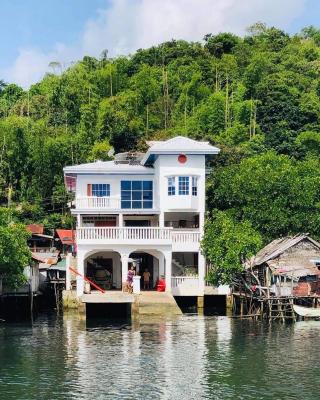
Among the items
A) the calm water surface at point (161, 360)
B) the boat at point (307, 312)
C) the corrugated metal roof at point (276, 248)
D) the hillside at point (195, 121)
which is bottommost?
the calm water surface at point (161, 360)

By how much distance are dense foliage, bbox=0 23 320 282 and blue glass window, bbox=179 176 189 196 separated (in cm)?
294

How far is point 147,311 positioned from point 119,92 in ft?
163

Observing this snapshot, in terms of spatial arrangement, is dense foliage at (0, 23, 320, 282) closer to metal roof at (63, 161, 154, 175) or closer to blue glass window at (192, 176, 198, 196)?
blue glass window at (192, 176, 198, 196)

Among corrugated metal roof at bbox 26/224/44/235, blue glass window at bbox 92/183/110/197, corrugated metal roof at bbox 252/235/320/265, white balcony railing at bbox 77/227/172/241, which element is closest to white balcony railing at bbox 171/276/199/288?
white balcony railing at bbox 77/227/172/241

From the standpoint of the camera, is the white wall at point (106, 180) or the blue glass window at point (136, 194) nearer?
the white wall at point (106, 180)

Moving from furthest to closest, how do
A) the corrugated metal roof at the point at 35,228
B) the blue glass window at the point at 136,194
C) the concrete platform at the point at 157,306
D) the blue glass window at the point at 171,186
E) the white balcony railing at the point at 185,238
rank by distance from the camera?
the corrugated metal roof at the point at 35,228
the blue glass window at the point at 136,194
the blue glass window at the point at 171,186
the white balcony railing at the point at 185,238
the concrete platform at the point at 157,306

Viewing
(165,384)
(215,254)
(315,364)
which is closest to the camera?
(165,384)

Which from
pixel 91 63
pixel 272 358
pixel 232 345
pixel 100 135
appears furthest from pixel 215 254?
pixel 91 63

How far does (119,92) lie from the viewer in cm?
8594

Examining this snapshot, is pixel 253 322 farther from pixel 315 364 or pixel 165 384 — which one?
pixel 165 384

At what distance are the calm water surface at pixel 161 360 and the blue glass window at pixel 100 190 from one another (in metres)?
12.4

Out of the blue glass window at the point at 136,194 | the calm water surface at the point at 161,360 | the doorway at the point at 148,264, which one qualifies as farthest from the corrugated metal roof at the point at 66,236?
the calm water surface at the point at 161,360

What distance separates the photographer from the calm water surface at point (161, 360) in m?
23.6

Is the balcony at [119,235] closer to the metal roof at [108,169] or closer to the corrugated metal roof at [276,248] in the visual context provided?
the corrugated metal roof at [276,248]
